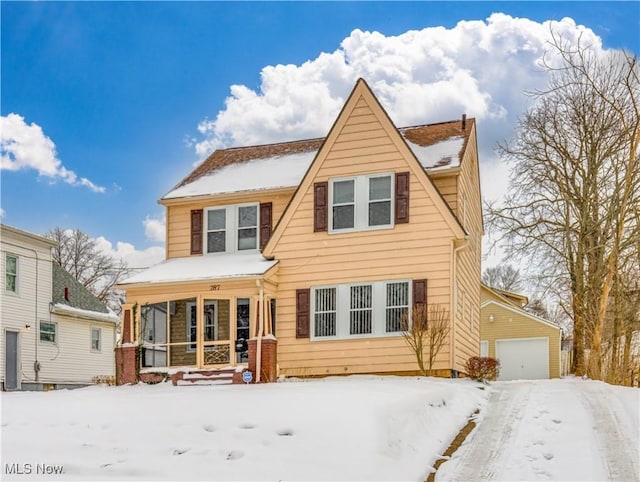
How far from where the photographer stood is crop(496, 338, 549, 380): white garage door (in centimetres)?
3240

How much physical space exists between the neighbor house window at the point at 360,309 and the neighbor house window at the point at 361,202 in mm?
1550

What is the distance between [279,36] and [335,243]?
206 inches

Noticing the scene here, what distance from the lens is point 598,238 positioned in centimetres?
2803

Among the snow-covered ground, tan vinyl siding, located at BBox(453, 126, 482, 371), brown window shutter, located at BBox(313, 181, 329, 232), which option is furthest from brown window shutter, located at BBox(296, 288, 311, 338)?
the snow-covered ground

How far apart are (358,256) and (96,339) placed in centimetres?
1777

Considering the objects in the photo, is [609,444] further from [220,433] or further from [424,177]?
[424,177]

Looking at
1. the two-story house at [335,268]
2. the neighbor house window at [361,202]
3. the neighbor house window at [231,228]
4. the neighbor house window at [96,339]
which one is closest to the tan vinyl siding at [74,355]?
the neighbor house window at [96,339]

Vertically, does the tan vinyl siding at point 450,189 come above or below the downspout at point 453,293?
above

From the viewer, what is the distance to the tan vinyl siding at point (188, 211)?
68.2 feet

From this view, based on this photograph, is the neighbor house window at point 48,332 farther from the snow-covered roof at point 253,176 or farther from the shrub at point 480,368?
the shrub at point 480,368

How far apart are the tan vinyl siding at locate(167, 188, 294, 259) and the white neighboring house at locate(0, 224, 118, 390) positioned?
740 cm

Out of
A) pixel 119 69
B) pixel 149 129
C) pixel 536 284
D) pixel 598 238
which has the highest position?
pixel 119 69

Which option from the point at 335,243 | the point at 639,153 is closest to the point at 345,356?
the point at 335,243

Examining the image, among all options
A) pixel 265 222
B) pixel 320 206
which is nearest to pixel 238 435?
pixel 320 206
